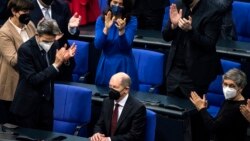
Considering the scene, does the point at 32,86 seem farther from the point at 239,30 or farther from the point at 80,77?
the point at 239,30

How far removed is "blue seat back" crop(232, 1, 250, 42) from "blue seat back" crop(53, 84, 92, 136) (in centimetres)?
271

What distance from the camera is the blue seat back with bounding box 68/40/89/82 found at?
7.66 meters

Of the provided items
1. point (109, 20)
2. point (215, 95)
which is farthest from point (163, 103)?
point (215, 95)

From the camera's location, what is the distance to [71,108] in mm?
6555

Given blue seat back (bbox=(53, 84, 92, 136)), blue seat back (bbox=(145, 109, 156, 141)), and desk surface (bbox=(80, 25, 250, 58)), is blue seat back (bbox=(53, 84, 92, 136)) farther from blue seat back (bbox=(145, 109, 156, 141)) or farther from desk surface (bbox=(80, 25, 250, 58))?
desk surface (bbox=(80, 25, 250, 58))

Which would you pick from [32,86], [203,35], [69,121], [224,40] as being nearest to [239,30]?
[224,40]

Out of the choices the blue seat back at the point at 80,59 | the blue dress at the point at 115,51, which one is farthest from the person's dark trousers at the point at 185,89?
the blue seat back at the point at 80,59

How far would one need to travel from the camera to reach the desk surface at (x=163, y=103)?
629cm

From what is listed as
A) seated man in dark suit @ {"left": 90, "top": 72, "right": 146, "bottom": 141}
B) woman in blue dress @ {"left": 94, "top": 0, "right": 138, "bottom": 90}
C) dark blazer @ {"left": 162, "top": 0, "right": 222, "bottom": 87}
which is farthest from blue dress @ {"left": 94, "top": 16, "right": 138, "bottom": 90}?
seated man in dark suit @ {"left": 90, "top": 72, "right": 146, "bottom": 141}

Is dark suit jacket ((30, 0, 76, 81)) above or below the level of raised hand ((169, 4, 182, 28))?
below

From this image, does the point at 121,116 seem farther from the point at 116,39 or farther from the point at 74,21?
the point at 74,21

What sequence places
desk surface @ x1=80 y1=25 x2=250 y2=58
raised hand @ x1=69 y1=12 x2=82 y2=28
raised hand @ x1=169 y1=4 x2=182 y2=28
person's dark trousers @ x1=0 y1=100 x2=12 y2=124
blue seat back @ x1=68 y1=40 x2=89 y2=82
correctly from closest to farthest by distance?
raised hand @ x1=169 y1=4 x2=182 y2=28
person's dark trousers @ x1=0 y1=100 x2=12 y2=124
raised hand @ x1=69 y1=12 x2=82 y2=28
desk surface @ x1=80 y1=25 x2=250 y2=58
blue seat back @ x1=68 y1=40 x2=89 y2=82

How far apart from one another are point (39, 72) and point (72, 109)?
0.72 meters

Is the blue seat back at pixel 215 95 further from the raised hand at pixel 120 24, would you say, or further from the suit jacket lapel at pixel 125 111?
the suit jacket lapel at pixel 125 111
